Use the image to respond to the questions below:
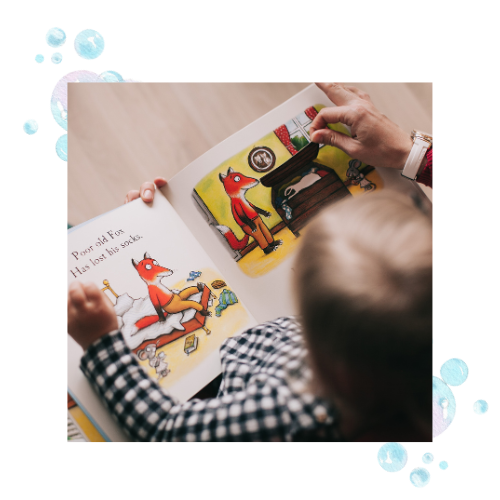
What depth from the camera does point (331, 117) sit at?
701 mm

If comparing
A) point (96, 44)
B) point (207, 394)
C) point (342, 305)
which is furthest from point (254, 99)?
point (207, 394)

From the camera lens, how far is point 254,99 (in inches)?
28.5

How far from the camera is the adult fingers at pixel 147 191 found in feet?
2.23

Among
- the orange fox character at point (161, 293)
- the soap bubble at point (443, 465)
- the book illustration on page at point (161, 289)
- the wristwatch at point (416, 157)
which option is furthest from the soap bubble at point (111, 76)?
the soap bubble at point (443, 465)

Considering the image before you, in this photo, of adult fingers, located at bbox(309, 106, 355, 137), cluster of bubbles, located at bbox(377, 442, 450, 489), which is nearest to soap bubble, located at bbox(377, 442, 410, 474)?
cluster of bubbles, located at bbox(377, 442, 450, 489)

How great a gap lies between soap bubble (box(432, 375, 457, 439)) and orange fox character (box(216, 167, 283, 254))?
0.42 meters

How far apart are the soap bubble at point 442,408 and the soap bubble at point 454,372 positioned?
0.05 ft

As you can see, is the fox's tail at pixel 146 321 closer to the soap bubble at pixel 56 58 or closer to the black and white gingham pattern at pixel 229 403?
the black and white gingham pattern at pixel 229 403

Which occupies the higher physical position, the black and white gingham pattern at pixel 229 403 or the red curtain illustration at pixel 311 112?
the red curtain illustration at pixel 311 112

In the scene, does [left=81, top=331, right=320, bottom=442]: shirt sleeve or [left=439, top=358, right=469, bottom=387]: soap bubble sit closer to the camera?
[left=81, top=331, right=320, bottom=442]: shirt sleeve

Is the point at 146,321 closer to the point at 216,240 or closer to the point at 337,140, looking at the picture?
the point at 216,240

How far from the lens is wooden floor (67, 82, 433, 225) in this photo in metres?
0.69

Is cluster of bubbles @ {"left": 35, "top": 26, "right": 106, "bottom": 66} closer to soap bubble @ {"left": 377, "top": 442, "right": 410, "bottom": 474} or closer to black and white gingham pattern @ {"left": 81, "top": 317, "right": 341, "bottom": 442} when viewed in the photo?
black and white gingham pattern @ {"left": 81, "top": 317, "right": 341, "bottom": 442}

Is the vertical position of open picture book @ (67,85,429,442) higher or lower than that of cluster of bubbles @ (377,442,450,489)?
higher
